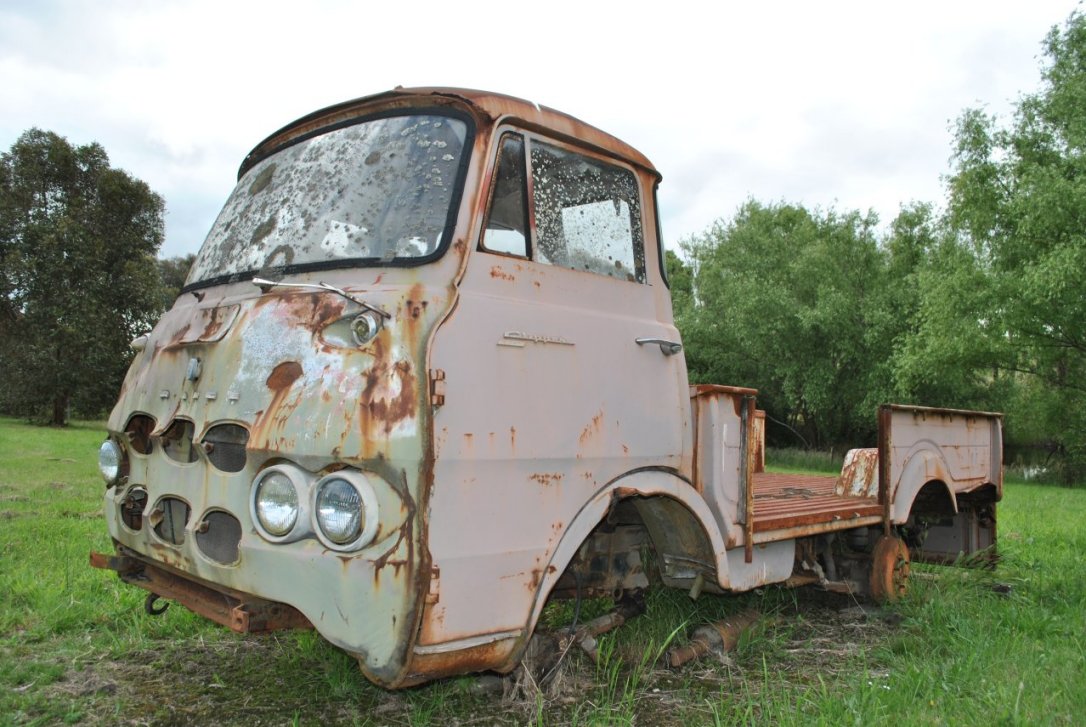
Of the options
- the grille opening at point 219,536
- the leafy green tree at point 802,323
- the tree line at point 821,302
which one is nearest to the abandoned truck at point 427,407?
the grille opening at point 219,536

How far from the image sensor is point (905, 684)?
3.65 metres

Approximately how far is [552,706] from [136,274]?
28266 millimetres

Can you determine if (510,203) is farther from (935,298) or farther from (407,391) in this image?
(935,298)

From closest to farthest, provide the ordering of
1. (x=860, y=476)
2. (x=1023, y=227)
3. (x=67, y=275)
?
(x=860, y=476)
(x=1023, y=227)
(x=67, y=275)

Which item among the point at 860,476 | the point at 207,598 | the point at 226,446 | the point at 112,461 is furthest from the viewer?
the point at 860,476

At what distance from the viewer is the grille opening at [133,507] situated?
3.18m

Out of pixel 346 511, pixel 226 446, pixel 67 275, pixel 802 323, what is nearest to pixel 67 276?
pixel 67 275

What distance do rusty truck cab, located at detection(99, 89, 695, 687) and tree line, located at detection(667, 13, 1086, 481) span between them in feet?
61.8

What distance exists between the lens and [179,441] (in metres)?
3.06

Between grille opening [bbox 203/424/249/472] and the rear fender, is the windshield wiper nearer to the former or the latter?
grille opening [bbox 203/424/249/472]

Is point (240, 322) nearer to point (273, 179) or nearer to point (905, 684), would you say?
point (273, 179)

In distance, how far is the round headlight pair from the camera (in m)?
2.50

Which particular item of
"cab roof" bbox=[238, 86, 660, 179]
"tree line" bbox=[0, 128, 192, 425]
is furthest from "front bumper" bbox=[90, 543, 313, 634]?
"tree line" bbox=[0, 128, 192, 425]

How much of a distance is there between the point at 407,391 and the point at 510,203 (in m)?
0.92
